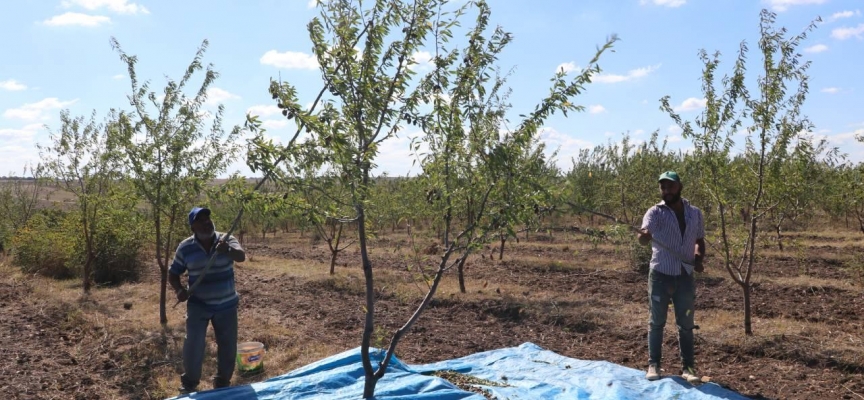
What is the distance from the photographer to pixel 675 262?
4.82 meters

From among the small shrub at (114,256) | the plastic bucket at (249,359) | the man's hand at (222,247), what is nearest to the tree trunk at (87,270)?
the small shrub at (114,256)

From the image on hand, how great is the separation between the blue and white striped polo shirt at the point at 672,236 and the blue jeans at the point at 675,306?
0.08m

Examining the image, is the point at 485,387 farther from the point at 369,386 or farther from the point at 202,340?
the point at 202,340

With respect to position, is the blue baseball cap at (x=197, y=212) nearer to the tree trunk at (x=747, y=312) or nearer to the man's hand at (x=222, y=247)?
the man's hand at (x=222, y=247)

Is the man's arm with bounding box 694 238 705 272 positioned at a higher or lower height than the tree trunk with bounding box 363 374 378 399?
higher

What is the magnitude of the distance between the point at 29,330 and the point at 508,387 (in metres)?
6.37

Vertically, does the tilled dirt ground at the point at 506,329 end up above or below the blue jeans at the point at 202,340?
below

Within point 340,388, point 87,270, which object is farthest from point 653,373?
point 87,270

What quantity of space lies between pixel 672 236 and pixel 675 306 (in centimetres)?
61

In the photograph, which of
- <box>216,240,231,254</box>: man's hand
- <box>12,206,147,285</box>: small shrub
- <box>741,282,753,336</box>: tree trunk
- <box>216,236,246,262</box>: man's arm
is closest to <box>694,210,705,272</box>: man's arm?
<box>741,282,753,336</box>: tree trunk

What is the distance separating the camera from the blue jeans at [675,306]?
15.9ft

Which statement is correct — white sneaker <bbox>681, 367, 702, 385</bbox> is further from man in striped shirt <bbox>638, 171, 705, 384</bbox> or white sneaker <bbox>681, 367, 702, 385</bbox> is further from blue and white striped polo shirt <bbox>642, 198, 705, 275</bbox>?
blue and white striped polo shirt <bbox>642, 198, 705, 275</bbox>

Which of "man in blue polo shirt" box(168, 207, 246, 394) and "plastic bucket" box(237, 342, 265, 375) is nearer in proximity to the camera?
"man in blue polo shirt" box(168, 207, 246, 394)

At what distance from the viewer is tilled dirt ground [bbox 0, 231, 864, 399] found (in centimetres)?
559
